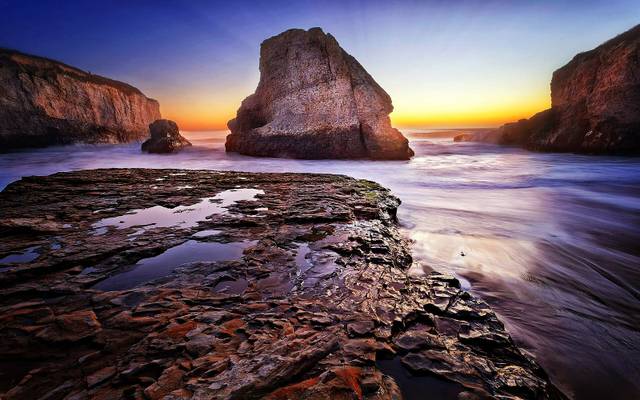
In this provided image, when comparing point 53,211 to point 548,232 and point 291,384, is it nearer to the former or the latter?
point 291,384

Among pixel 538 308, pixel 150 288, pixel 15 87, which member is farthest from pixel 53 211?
pixel 15 87

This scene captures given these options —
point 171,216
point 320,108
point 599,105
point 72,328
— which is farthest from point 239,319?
point 599,105

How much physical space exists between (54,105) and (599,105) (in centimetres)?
2818

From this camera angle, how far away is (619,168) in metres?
9.43

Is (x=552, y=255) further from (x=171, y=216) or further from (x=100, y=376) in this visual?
(x=171, y=216)

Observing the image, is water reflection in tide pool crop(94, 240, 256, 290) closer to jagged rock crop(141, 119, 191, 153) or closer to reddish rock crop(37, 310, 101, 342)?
reddish rock crop(37, 310, 101, 342)

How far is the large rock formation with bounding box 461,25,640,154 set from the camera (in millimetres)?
11266

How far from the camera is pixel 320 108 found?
10922 mm

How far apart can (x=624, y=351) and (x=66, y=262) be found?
3578 millimetres

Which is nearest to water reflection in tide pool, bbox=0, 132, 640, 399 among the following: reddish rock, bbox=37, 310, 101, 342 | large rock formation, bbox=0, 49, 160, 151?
reddish rock, bbox=37, 310, 101, 342

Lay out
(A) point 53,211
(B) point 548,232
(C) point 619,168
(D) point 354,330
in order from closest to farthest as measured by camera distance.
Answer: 1. (D) point 354,330
2. (A) point 53,211
3. (B) point 548,232
4. (C) point 619,168

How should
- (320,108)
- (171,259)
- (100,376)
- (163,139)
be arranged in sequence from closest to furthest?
(100,376)
(171,259)
(320,108)
(163,139)

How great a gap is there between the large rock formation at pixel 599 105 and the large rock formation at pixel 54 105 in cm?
2725

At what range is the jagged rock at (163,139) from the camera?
13.9 meters
